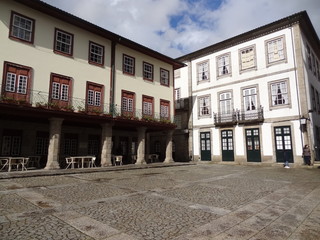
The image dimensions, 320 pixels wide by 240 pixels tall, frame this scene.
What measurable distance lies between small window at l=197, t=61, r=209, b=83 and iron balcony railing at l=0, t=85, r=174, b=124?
7.01 meters

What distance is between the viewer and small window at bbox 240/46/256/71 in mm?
19984

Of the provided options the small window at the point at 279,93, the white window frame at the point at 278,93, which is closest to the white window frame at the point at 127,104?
the white window frame at the point at 278,93

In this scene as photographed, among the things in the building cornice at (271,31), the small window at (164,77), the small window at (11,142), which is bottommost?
the small window at (11,142)

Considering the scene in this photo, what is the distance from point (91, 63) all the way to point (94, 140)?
674 cm

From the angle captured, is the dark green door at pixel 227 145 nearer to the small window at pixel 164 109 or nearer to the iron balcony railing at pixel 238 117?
the iron balcony railing at pixel 238 117

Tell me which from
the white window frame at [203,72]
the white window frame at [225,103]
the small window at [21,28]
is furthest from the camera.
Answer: the white window frame at [203,72]

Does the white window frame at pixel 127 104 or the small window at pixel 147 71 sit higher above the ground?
the small window at pixel 147 71

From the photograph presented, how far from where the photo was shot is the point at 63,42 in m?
14.7

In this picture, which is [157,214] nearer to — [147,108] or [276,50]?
[147,108]

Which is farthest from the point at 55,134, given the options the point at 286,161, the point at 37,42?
the point at 286,161

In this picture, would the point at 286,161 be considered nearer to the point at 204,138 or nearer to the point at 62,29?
the point at 204,138

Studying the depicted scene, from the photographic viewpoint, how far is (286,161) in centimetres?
1648

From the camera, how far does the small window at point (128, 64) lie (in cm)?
1807

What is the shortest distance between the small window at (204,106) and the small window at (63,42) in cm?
1327
